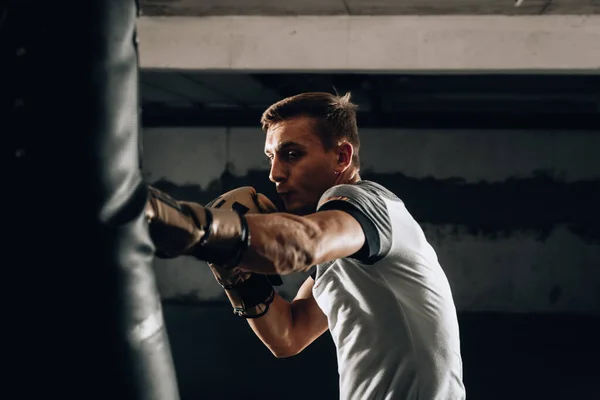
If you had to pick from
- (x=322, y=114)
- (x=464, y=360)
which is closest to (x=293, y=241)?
(x=322, y=114)

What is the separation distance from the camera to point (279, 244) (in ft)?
4.06

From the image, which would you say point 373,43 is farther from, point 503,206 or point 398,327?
point 503,206

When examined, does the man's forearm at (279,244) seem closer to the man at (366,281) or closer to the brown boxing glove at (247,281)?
the man at (366,281)

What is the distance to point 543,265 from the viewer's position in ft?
27.2

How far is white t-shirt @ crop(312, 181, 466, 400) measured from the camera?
1.82 m

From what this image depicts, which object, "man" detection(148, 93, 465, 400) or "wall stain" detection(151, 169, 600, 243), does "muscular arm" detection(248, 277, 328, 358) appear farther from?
"wall stain" detection(151, 169, 600, 243)

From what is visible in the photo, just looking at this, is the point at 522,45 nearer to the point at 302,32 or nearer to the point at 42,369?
the point at 302,32

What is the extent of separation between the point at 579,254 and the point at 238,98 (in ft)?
14.1

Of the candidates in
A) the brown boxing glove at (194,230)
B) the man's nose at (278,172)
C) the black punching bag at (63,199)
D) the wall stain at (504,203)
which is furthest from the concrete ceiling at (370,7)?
the black punching bag at (63,199)

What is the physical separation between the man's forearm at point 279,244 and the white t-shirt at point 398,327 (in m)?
0.52

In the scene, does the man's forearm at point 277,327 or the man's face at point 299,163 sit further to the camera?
the man's forearm at point 277,327

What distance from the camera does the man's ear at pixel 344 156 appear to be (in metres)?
2.01

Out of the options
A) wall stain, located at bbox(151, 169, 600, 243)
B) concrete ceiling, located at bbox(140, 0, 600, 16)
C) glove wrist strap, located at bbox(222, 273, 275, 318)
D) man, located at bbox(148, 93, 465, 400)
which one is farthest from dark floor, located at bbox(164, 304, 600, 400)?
man, located at bbox(148, 93, 465, 400)

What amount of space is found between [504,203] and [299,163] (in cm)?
684
